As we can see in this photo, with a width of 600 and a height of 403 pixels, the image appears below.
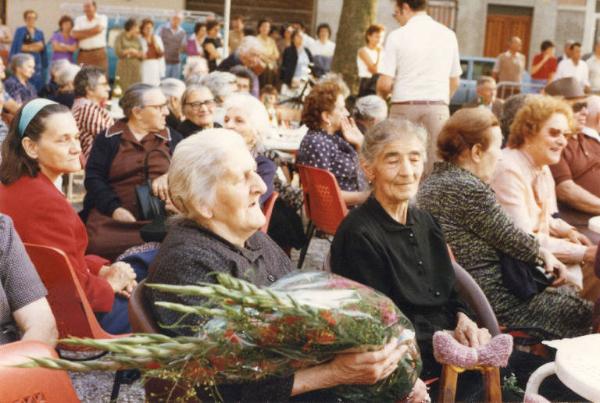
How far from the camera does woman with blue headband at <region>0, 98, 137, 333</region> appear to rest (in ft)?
13.0

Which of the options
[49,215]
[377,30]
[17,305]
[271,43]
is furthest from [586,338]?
[271,43]

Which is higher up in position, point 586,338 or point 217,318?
point 217,318

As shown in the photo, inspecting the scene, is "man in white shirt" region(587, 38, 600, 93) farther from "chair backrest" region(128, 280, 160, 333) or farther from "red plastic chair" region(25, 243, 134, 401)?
"chair backrest" region(128, 280, 160, 333)

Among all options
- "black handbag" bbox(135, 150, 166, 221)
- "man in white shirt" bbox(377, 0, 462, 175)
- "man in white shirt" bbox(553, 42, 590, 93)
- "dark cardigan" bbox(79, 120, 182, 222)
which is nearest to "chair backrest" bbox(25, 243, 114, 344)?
"black handbag" bbox(135, 150, 166, 221)

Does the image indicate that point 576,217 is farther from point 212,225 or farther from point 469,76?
point 469,76

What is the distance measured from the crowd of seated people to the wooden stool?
10 cm

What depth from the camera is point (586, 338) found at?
9.79ft

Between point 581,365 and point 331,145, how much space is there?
13.8 feet

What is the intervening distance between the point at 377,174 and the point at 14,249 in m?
1.52

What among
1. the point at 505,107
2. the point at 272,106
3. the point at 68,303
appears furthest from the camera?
the point at 272,106

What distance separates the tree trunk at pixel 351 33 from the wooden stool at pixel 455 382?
11.5 meters

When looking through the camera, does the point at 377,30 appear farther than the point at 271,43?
No

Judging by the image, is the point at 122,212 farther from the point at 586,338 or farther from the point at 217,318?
the point at 217,318

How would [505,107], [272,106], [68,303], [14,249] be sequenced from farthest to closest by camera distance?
1. [272,106]
2. [505,107]
3. [68,303]
4. [14,249]
